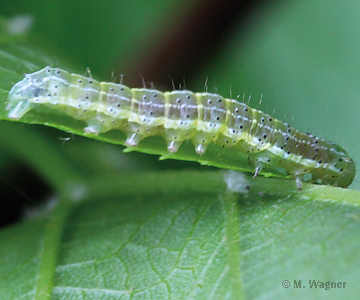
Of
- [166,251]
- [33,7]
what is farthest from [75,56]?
[166,251]

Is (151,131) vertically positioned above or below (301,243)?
above

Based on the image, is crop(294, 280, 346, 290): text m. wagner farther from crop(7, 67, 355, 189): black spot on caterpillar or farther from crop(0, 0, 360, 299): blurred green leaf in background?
crop(7, 67, 355, 189): black spot on caterpillar

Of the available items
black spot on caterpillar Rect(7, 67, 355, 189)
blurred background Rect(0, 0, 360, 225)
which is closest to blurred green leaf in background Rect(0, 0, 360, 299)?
blurred background Rect(0, 0, 360, 225)

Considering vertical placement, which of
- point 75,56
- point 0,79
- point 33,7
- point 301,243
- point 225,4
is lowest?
point 301,243

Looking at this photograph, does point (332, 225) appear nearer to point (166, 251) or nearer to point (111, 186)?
point (166, 251)

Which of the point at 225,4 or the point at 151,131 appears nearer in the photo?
the point at 151,131

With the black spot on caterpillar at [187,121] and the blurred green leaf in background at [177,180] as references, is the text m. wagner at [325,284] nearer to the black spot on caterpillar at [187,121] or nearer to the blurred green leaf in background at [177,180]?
the blurred green leaf in background at [177,180]

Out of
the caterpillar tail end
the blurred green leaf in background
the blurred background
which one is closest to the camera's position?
the blurred green leaf in background
